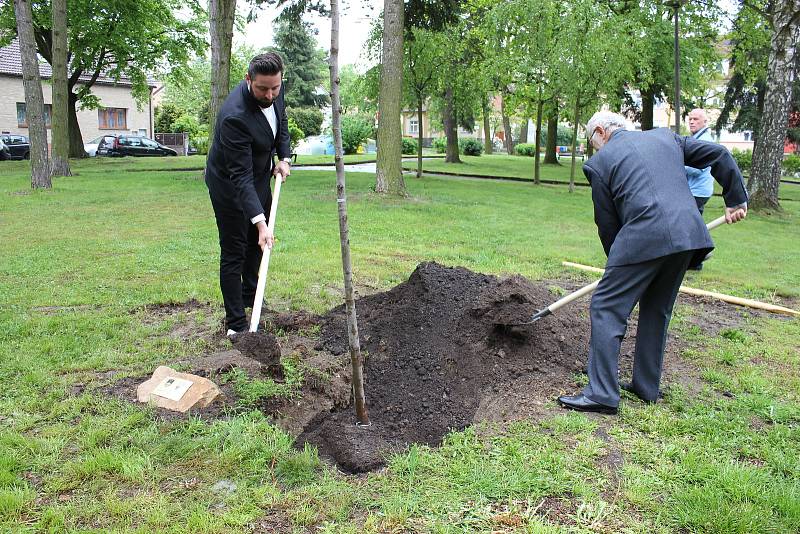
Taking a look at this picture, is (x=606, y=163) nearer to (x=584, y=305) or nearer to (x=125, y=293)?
(x=584, y=305)

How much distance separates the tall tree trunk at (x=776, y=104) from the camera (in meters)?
14.0

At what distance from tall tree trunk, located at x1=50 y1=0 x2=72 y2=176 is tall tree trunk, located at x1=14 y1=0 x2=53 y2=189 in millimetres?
3347

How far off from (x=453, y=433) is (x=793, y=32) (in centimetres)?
1456

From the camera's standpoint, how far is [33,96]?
14.2 m

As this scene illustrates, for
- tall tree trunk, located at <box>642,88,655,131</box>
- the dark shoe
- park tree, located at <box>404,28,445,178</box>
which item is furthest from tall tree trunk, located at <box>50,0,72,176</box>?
tall tree trunk, located at <box>642,88,655,131</box>

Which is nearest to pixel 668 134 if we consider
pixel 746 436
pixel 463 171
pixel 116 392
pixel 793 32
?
pixel 746 436

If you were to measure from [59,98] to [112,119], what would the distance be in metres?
25.1

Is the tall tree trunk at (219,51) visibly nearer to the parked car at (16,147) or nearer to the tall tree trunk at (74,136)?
the tall tree trunk at (74,136)

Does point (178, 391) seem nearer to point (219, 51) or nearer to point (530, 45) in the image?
point (219, 51)

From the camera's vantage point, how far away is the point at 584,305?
19.3 feet

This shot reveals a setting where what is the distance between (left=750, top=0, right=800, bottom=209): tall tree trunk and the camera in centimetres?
1398

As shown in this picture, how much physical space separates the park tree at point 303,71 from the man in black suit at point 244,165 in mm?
40555

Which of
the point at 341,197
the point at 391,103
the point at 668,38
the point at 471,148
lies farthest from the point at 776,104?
the point at 471,148

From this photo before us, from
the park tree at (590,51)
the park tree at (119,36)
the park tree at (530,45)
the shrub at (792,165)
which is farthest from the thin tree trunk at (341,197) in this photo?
the shrub at (792,165)
